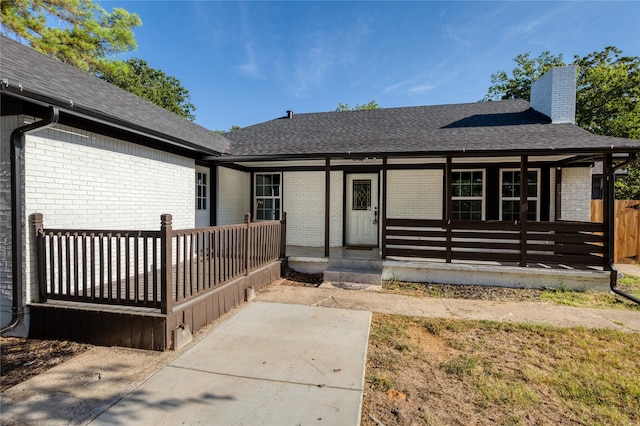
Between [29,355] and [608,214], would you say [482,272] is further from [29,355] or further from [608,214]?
[29,355]

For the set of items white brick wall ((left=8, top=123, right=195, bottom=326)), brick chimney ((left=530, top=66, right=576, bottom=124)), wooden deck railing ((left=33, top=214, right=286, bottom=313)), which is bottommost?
wooden deck railing ((left=33, top=214, right=286, bottom=313))

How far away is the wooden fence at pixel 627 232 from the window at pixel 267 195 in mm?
10377

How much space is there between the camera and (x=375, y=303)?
5.06 meters

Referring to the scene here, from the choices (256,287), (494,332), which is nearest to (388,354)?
(494,332)

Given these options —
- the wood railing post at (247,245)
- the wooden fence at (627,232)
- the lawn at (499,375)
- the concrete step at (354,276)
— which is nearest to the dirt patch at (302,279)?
Answer: the concrete step at (354,276)

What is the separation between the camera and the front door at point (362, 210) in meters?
8.77

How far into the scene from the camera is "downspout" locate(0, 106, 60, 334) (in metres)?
3.41

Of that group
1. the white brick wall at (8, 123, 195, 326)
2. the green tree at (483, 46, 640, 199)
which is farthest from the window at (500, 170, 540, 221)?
the green tree at (483, 46, 640, 199)

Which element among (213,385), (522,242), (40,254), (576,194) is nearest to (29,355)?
(40,254)

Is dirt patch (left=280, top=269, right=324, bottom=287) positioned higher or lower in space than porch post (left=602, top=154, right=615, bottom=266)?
lower

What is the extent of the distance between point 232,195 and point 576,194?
9.64m

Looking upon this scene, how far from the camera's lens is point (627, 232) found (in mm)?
8664

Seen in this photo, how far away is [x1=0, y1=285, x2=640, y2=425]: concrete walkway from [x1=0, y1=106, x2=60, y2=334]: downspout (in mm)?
1241

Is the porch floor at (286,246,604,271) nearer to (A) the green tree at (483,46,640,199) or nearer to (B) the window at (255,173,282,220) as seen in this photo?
(B) the window at (255,173,282,220)
